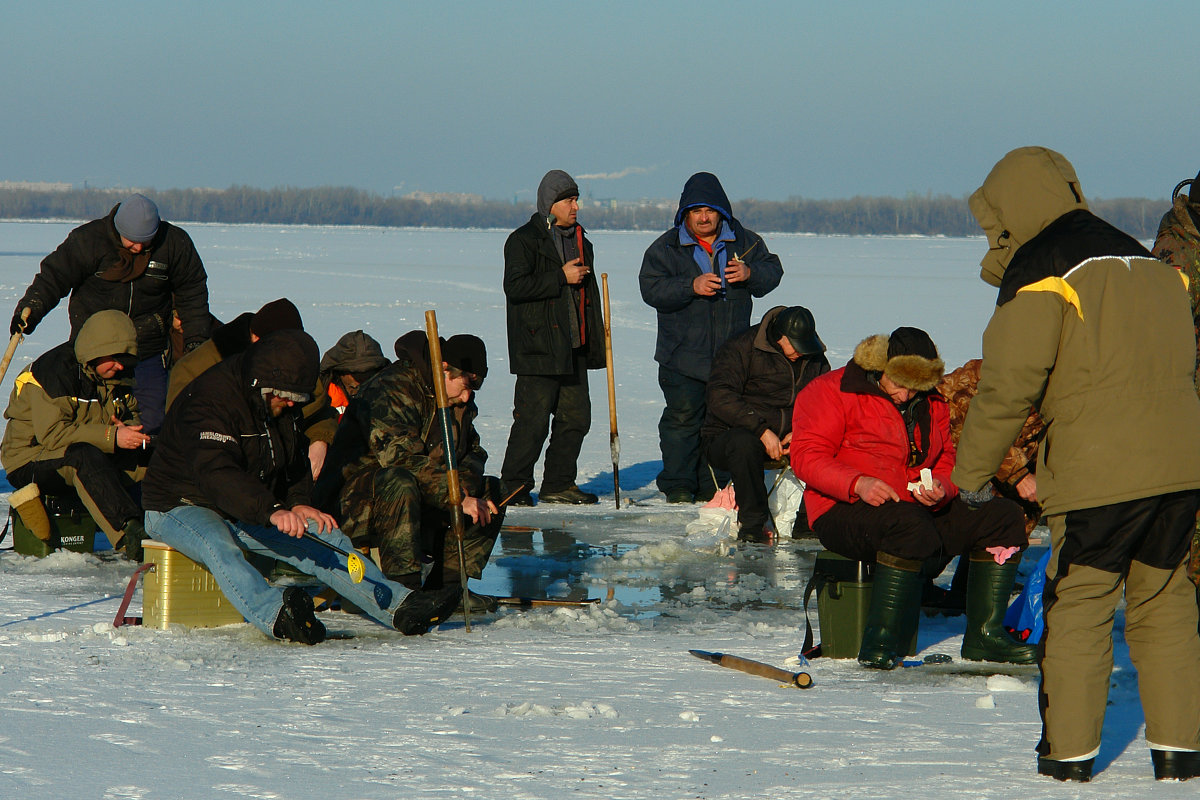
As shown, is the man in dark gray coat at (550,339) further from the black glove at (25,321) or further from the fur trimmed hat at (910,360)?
the fur trimmed hat at (910,360)

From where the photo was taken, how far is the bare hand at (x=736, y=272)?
9.44 m

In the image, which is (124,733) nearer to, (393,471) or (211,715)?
(211,715)

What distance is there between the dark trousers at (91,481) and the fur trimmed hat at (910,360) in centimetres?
400

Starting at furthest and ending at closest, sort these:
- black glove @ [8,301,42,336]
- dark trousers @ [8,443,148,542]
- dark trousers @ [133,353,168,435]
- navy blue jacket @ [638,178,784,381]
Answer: navy blue jacket @ [638,178,784,381] → black glove @ [8,301,42,336] → dark trousers @ [133,353,168,435] → dark trousers @ [8,443,148,542]

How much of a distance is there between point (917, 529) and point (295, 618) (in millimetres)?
2401

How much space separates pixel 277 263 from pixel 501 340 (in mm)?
23590

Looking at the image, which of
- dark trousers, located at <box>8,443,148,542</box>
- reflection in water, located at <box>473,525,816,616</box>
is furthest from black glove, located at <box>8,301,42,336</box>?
reflection in water, located at <box>473,525,816,616</box>

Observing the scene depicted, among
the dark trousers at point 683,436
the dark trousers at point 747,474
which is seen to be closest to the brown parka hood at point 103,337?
the dark trousers at point 747,474

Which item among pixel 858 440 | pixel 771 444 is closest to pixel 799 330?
pixel 771 444

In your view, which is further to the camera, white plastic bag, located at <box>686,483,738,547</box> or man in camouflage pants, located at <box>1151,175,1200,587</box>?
white plastic bag, located at <box>686,483,738,547</box>

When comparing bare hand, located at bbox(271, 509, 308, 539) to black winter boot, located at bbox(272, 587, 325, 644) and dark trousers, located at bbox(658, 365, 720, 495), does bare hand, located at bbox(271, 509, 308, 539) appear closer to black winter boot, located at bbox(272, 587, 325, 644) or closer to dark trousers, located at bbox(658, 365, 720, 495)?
black winter boot, located at bbox(272, 587, 325, 644)

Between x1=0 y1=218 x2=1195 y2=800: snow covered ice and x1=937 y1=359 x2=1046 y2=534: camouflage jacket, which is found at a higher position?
x1=937 y1=359 x2=1046 y2=534: camouflage jacket

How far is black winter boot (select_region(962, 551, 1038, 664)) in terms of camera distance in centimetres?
518

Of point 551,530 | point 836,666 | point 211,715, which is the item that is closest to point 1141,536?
point 836,666
